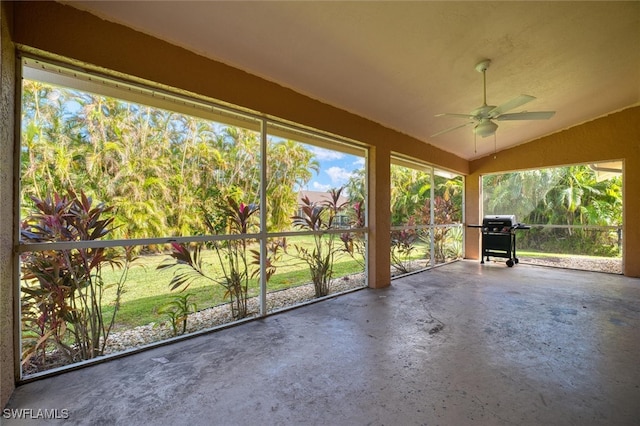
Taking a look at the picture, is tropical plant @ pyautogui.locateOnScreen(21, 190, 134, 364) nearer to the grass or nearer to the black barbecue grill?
the grass

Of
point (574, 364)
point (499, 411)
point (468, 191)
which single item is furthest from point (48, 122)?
point (468, 191)

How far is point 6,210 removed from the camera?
1782mm

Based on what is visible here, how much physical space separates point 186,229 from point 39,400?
1957 millimetres

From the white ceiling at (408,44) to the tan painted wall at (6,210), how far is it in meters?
0.64

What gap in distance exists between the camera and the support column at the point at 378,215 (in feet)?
14.6

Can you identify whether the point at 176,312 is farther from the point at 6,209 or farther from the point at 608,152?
the point at 608,152

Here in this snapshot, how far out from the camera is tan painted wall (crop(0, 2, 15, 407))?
1.70 metres

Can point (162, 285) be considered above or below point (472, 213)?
below

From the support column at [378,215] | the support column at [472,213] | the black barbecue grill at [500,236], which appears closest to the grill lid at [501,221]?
the black barbecue grill at [500,236]

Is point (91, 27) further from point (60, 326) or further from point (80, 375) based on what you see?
point (80, 375)

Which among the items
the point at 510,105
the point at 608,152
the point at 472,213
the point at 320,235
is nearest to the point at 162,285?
the point at 320,235

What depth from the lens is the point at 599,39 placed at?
2934mm

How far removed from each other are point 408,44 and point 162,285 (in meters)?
4.72

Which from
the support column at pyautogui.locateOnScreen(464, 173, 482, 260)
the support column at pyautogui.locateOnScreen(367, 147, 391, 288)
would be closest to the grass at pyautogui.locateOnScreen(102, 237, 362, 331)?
the support column at pyautogui.locateOnScreen(367, 147, 391, 288)
